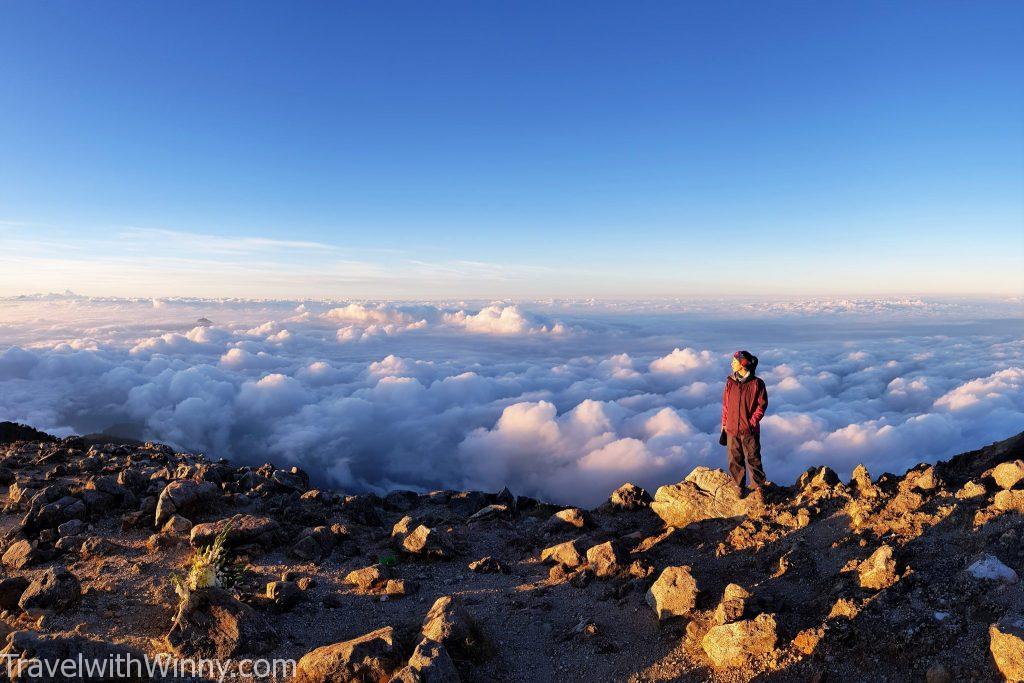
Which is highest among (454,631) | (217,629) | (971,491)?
(971,491)

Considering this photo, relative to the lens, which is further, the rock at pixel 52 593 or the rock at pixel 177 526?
the rock at pixel 177 526

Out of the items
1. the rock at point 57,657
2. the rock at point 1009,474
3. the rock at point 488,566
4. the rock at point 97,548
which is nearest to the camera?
the rock at point 57,657

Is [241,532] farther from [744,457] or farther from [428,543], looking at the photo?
[744,457]

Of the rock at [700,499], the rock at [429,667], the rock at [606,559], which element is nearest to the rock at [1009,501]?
the rock at [700,499]

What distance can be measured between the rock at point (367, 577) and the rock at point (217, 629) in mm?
1653

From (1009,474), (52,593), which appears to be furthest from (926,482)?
(52,593)

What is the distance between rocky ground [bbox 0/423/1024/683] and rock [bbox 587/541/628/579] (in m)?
0.03

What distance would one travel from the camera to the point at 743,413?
28.7 feet

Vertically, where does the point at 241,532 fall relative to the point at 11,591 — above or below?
below

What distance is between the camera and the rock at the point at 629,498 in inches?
420

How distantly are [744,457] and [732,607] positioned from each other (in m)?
4.25

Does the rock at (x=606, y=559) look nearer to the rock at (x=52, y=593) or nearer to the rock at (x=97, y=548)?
the rock at (x=52, y=593)

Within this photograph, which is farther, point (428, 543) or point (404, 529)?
point (404, 529)

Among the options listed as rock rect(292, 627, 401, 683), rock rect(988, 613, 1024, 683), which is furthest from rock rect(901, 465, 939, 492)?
rock rect(292, 627, 401, 683)
